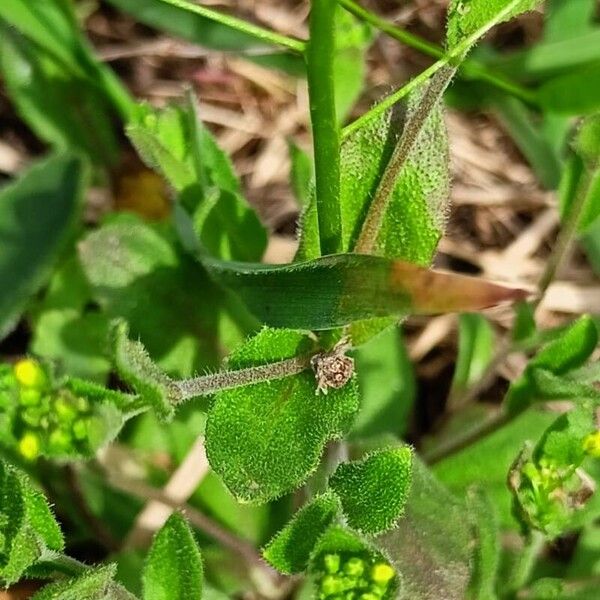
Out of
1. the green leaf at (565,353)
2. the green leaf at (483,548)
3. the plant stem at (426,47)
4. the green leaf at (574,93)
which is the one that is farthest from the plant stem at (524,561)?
the green leaf at (574,93)

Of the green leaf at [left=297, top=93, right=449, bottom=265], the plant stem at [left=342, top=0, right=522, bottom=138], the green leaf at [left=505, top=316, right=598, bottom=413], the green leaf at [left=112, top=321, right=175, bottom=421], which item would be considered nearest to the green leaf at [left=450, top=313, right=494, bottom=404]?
the green leaf at [left=505, top=316, right=598, bottom=413]

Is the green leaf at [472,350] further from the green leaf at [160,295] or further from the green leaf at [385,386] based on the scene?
the green leaf at [160,295]

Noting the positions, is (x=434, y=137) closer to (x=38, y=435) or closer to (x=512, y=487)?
(x=512, y=487)

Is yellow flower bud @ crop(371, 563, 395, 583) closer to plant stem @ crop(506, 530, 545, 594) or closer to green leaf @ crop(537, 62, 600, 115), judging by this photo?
plant stem @ crop(506, 530, 545, 594)

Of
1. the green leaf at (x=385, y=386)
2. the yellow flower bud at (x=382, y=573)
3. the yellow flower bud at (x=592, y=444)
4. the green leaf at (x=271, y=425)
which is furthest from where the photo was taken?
the green leaf at (x=385, y=386)

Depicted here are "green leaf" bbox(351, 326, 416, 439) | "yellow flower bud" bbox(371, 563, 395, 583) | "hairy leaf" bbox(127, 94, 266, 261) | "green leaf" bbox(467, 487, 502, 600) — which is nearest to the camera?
"yellow flower bud" bbox(371, 563, 395, 583)

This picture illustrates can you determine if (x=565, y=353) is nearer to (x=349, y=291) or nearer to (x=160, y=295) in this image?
(x=349, y=291)
